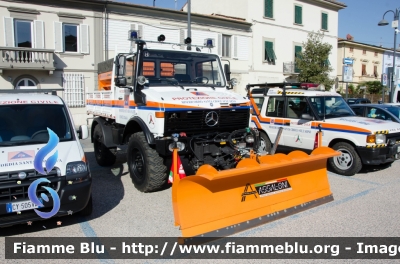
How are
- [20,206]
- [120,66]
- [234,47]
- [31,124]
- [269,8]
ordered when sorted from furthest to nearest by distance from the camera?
1. [269,8]
2. [234,47]
3. [120,66]
4. [31,124]
5. [20,206]

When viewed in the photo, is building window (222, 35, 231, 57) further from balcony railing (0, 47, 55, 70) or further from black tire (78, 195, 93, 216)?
black tire (78, 195, 93, 216)

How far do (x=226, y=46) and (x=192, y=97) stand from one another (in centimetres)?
1947

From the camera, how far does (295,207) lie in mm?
4965

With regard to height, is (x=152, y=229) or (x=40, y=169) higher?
(x=40, y=169)

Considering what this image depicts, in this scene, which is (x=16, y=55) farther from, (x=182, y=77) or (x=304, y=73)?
(x=304, y=73)

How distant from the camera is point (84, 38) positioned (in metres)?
18.5

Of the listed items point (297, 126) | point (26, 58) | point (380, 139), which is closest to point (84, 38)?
point (26, 58)

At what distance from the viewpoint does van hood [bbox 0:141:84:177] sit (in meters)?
4.16

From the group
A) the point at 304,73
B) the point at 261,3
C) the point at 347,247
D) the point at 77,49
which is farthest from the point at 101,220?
the point at 261,3

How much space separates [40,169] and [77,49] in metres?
16.0

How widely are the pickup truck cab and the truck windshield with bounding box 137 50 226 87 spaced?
156cm

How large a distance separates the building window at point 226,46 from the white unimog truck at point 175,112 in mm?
17524

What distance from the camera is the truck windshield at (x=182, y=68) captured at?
241 inches

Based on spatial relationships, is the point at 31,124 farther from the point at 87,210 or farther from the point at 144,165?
the point at 144,165
